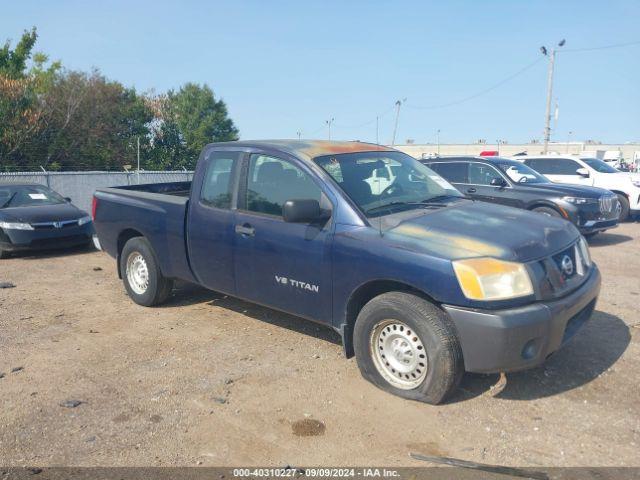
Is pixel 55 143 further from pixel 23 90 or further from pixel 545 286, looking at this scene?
pixel 545 286

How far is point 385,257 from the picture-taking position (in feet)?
12.7

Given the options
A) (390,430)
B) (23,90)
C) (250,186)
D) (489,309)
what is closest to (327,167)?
(250,186)

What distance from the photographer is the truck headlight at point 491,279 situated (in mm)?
3514

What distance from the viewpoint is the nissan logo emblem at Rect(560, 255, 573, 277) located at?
Result: 391 cm

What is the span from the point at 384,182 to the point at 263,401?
206 cm

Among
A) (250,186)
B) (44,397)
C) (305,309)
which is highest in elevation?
(250,186)

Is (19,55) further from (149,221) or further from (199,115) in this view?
(149,221)

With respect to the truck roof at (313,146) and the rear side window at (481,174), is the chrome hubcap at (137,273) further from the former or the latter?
the rear side window at (481,174)

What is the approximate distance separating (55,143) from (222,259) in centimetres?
2205

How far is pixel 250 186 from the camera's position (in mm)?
4957

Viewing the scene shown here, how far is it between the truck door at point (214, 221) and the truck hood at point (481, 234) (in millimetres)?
1705

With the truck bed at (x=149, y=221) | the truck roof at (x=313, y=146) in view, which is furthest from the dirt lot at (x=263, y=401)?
the truck roof at (x=313, y=146)

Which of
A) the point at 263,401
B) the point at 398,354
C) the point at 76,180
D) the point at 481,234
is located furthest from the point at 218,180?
the point at 76,180

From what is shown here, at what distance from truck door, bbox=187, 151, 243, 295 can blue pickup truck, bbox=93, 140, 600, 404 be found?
0.01 m
